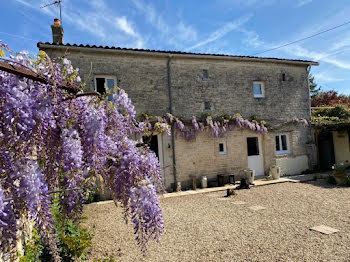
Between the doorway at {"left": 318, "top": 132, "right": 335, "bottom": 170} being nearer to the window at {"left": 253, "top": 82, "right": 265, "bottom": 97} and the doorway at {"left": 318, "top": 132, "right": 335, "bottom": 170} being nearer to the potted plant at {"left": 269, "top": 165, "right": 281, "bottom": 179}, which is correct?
the potted plant at {"left": 269, "top": 165, "right": 281, "bottom": 179}

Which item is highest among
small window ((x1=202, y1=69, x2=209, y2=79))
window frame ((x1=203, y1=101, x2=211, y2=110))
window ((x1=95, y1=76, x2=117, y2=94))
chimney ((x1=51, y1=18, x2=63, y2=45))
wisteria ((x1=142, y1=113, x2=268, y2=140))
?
chimney ((x1=51, y1=18, x2=63, y2=45))

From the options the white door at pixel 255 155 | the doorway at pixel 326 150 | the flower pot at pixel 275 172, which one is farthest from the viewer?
the doorway at pixel 326 150

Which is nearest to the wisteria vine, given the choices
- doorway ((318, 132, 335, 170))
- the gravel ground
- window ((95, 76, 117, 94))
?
window ((95, 76, 117, 94))

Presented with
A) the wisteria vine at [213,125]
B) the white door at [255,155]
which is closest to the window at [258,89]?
the wisteria vine at [213,125]

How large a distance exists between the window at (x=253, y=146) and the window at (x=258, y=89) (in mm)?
2042

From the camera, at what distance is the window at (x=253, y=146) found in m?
10.7

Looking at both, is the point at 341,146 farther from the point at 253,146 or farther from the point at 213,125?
the point at 213,125

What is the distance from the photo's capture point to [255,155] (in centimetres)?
1066

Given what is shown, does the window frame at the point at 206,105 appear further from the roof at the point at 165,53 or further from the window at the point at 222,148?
the roof at the point at 165,53

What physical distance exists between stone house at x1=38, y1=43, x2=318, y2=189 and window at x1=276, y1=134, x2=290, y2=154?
44mm

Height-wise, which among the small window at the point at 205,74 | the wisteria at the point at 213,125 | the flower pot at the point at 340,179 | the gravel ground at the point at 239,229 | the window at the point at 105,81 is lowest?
the gravel ground at the point at 239,229

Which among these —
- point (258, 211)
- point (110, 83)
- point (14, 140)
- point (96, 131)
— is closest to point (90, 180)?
point (96, 131)

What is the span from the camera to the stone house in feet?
27.4

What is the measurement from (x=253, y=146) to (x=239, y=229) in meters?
6.38
